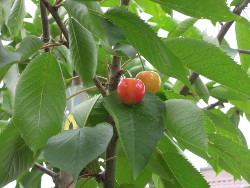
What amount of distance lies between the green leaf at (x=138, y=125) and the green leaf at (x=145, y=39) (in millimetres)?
71

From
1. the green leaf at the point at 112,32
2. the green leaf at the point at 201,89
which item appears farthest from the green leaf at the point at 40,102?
the green leaf at the point at 201,89

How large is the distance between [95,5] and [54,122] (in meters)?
0.21

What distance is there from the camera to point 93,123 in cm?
72

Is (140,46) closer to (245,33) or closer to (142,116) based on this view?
(142,116)

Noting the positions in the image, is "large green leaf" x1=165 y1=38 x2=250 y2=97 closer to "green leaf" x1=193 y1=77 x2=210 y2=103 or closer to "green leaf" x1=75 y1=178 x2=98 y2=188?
"green leaf" x1=75 y1=178 x2=98 y2=188

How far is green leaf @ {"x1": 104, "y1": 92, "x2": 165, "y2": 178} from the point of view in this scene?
0.54m

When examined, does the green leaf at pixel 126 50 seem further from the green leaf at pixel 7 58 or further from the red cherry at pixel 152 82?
the green leaf at pixel 7 58

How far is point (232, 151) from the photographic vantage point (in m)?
0.74

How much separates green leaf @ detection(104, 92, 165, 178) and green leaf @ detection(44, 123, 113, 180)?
29 mm

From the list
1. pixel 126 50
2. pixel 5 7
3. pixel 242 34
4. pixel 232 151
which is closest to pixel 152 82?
pixel 126 50

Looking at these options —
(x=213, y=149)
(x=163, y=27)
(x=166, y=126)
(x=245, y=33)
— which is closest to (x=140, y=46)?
(x=166, y=126)

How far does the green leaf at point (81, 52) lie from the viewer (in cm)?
65

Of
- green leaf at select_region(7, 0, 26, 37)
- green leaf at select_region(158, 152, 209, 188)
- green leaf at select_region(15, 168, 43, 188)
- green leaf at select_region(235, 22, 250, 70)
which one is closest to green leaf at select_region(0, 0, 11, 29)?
green leaf at select_region(7, 0, 26, 37)

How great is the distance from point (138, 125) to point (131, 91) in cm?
5
